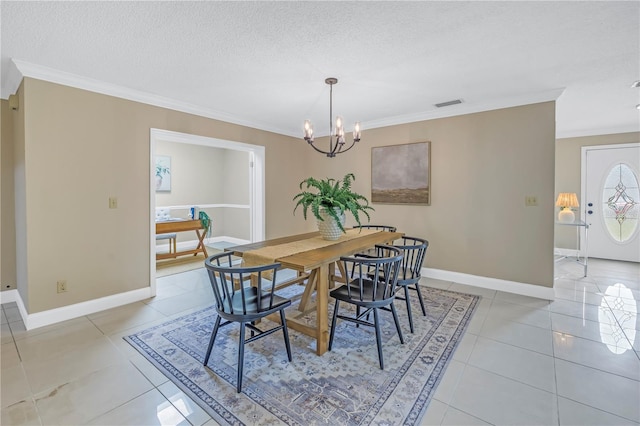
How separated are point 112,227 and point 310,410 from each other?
2860 mm

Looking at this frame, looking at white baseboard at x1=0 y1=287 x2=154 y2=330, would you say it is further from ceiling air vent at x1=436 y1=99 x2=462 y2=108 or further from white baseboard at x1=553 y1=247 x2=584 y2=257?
white baseboard at x1=553 y1=247 x2=584 y2=257

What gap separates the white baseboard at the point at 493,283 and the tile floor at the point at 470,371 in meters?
0.19

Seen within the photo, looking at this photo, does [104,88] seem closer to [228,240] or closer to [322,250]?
[322,250]

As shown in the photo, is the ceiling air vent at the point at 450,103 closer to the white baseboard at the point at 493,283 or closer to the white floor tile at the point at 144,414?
the white baseboard at the point at 493,283

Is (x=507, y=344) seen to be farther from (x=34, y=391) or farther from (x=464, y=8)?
(x=34, y=391)

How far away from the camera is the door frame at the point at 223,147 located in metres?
3.51

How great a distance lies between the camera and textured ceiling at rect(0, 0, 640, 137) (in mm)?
1862

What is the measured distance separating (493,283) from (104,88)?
5.10m

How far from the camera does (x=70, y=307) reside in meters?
2.92

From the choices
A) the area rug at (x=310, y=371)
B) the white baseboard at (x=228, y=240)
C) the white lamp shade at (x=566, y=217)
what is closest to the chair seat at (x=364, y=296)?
the area rug at (x=310, y=371)

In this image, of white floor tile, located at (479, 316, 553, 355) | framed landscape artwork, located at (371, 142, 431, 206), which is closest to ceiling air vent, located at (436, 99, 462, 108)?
framed landscape artwork, located at (371, 142, 431, 206)

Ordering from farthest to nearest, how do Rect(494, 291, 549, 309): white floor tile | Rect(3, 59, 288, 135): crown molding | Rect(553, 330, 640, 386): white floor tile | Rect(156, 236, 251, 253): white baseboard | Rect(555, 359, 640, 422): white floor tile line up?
Rect(156, 236, 251, 253): white baseboard
Rect(494, 291, 549, 309): white floor tile
Rect(3, 59, 288, 135): crown molding
Rect(553, 330, 640, 386): white floor tile
Rect(555, 359, 640, 422): white floor tile

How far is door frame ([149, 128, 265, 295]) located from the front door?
5.94 m

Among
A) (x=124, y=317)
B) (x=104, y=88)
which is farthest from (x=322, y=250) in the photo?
(x=104, y=88)
